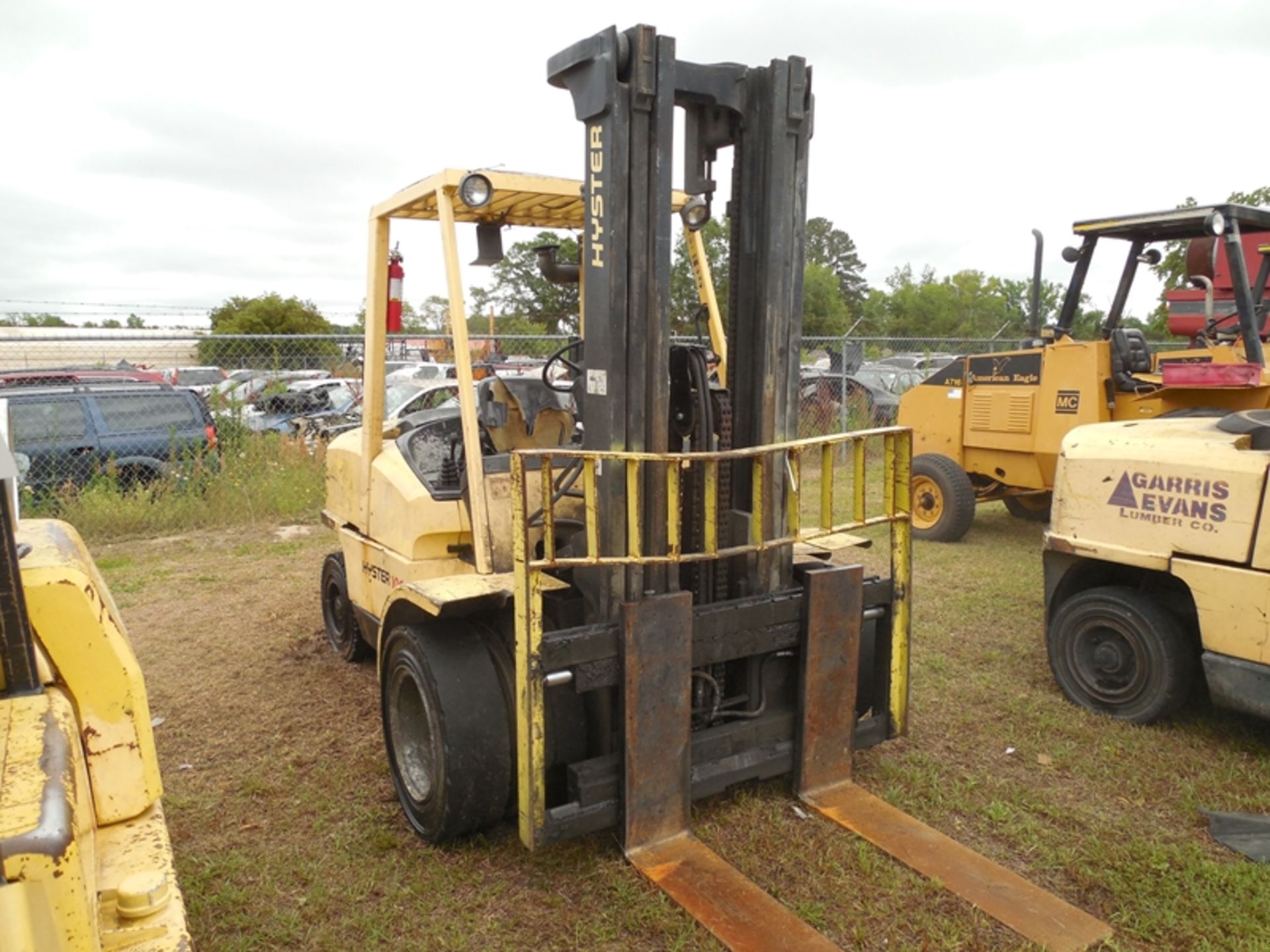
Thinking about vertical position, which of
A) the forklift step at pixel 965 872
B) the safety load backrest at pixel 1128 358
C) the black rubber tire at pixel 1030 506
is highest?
the safety load backrest at pixel 1128 358

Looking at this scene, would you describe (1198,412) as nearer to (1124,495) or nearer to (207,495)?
(1124,495)

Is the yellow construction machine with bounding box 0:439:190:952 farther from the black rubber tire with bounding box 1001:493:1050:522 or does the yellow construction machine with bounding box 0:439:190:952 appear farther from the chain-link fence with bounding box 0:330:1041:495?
the black rubber tire with bounding box 1001:493:1050:522

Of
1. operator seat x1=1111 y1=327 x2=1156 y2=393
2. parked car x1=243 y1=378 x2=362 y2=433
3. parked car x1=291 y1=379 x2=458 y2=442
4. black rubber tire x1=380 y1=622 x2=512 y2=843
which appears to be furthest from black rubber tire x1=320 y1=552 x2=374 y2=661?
parked car x1=243 y1=378 x2=362 y2=433

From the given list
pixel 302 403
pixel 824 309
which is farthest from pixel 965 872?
pixel 824 309

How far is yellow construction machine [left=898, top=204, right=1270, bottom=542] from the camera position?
6.79m

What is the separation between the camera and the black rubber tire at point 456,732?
3.29 metres

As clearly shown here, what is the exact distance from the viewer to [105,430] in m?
10.1

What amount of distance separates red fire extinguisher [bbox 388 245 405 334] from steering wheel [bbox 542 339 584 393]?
2.58 feet

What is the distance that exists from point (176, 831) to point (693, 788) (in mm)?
2056

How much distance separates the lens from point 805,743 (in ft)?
12.0

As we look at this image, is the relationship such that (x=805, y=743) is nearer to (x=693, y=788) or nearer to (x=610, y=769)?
(x=693, y=788)

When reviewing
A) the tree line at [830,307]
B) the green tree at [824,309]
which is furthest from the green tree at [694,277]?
the green tree at [824,309]

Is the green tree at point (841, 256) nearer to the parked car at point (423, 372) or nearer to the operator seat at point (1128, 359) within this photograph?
the parked car at point (423, 372)

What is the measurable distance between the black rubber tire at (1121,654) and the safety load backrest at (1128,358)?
342 centimetres
